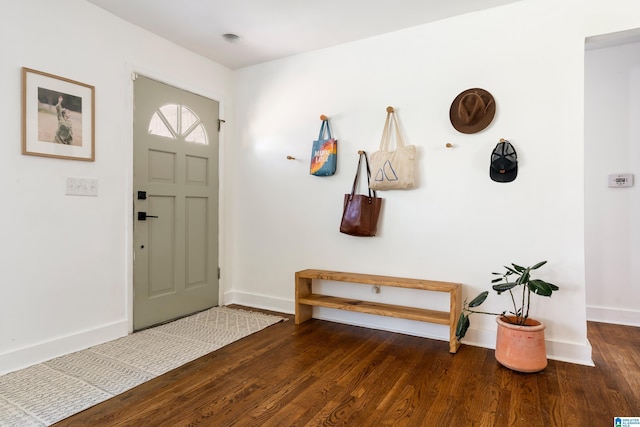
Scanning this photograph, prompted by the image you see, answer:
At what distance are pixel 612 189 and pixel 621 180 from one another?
0.33 ft

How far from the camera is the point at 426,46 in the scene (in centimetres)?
283

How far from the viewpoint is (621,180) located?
319 cm

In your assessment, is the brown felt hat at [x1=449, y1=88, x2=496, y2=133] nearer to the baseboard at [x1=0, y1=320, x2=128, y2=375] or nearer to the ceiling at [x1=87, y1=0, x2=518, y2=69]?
the ceiling at [x1=87, y1=0, x2=518, y2=69]

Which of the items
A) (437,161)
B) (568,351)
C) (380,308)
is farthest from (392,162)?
(568,351)

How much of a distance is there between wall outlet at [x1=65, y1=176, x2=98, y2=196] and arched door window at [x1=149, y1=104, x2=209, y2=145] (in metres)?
0.65

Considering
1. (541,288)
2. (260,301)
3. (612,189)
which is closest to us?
(541,288)

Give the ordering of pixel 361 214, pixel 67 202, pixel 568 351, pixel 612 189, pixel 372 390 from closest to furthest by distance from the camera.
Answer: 1. pixel 372 390
2. pixel 568 351
3. pixel 67 202
4. pixel 361 214
5. pixel 612 189

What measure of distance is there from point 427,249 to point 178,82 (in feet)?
8.50

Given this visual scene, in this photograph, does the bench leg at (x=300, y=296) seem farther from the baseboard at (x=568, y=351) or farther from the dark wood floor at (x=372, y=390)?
the baseboard at (x=568, y=351)

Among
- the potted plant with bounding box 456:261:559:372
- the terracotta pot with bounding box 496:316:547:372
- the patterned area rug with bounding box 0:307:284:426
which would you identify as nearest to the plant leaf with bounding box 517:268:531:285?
the potted plant with bounding box 456:261:559:372

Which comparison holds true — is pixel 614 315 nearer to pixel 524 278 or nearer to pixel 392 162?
pixel 524 278

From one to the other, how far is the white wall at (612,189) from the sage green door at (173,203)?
3.56m

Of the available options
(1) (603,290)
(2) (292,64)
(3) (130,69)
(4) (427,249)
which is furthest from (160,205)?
(1) (603,290)

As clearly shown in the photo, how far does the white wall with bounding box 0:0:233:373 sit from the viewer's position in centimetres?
221
